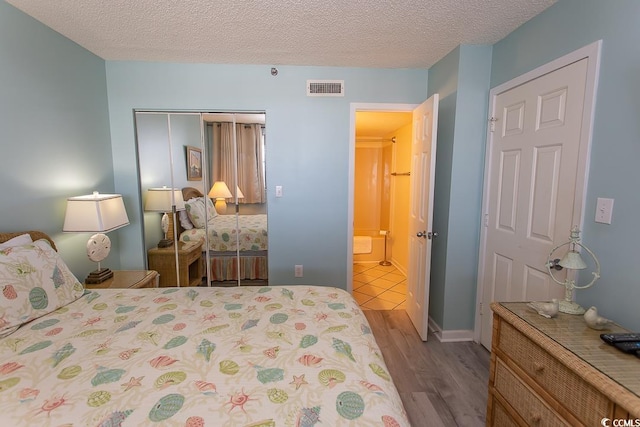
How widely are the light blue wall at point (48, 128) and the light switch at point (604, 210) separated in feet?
10.7

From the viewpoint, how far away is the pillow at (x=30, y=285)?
1.32 metres

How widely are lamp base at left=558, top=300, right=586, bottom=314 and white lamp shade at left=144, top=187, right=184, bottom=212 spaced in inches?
115

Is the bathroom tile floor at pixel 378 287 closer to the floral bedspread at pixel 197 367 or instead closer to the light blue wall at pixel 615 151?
the floral bedspread at pixel 197 367

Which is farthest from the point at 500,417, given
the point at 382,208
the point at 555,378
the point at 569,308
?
the point at 382,208

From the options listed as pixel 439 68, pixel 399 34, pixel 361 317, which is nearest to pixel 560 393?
pixel 361 317

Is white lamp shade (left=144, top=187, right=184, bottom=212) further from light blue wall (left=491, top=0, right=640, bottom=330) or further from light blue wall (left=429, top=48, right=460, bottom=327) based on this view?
light blue wall (left=491, top=0, right=640, bottom=330)

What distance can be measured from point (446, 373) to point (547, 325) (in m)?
1.11

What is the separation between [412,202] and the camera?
9.30ft

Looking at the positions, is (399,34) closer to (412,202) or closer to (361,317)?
(412,202)

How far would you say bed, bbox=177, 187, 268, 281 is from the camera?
9.46ft

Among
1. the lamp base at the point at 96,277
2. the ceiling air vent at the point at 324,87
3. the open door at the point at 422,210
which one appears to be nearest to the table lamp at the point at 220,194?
the lamp base at the point at 96,277

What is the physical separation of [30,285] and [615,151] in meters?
2.85

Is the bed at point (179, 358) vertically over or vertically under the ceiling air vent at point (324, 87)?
under

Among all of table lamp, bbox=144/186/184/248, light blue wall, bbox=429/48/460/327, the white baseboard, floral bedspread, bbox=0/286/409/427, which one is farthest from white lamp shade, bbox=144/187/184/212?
the white baseboard
